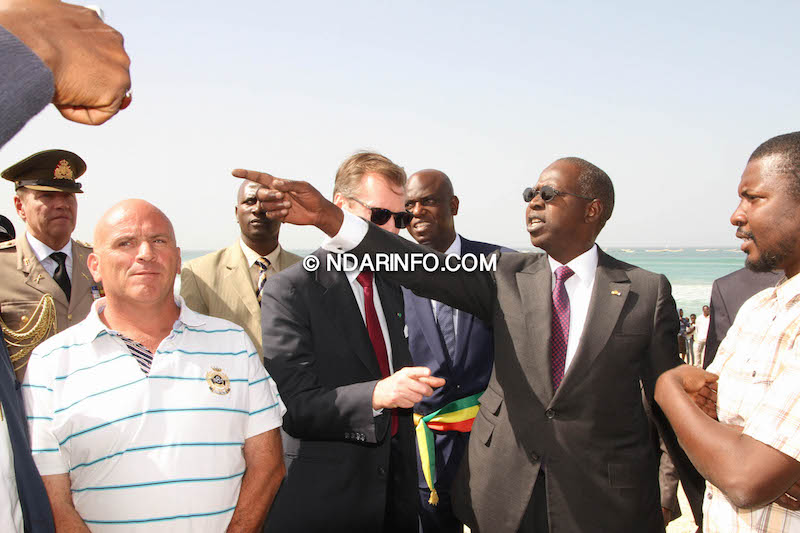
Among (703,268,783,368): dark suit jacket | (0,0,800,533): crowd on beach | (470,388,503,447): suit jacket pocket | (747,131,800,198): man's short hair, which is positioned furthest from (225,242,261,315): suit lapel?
(703,268,783,368): dark suit jacket

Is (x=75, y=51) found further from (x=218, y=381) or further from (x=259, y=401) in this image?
(x=259, y=401)

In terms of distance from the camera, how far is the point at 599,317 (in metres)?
2.88

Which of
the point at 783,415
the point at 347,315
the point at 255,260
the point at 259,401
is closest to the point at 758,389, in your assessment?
the point at 783,415

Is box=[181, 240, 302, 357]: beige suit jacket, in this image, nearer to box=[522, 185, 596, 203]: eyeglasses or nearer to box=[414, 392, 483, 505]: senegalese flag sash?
box=[414, 392, 483, 505]: senegalese flag sash

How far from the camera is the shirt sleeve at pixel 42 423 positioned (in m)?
2.17

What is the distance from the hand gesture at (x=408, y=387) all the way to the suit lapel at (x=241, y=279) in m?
2.35

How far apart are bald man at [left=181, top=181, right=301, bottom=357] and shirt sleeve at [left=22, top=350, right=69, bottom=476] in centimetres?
208

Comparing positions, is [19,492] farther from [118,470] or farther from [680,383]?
[680,383]

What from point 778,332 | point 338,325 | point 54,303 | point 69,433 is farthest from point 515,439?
point 54,303

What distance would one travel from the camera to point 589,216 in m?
3.26

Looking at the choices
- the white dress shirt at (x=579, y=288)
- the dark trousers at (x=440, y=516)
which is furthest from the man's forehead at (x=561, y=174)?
the dark trousers at (x=440, y=516)

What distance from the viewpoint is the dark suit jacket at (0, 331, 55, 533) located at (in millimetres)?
1441

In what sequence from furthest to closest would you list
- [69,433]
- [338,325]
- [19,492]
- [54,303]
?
[54,303] → [338,325] → [69,433] → [19,492]

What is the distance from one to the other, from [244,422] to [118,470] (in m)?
0.53
